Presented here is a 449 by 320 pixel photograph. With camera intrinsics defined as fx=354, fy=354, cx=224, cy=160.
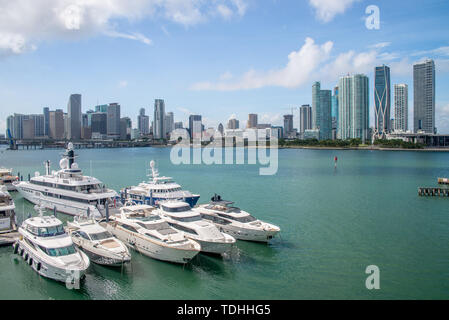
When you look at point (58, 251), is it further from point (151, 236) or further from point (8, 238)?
point (8, 238)

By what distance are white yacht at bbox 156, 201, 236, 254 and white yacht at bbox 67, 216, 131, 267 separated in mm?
3493

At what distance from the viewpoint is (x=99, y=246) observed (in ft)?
54.6

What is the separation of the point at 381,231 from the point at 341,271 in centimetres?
822

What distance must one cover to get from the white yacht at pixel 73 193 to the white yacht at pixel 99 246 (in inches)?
242

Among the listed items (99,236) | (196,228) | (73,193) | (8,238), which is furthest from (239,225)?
(73,193)

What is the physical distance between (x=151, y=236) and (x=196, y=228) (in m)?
2.35

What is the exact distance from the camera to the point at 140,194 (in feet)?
91.9

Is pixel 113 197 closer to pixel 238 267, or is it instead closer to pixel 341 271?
Result: pixel 238 267

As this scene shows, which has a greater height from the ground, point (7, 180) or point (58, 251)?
point (7, 180)

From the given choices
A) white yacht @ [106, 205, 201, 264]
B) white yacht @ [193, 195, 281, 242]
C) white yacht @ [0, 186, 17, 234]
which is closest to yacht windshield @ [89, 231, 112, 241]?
white yacht @ [106, 205, 201, 264]

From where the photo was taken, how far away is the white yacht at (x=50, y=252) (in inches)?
567

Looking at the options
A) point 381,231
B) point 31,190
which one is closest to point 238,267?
point 381,231

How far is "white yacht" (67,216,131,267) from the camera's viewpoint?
15969 millimetres

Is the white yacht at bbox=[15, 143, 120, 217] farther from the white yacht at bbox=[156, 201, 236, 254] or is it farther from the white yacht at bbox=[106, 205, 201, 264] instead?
the white yacht at bbox=[156, 201, 236, 254]
